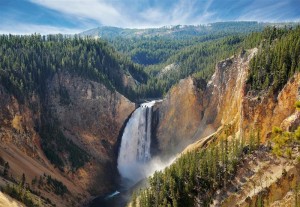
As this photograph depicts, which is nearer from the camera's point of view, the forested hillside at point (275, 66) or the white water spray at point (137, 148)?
the forested hillside at point (275, 66)

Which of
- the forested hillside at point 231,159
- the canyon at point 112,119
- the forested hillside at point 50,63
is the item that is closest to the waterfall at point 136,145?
the canyon at point 112,119

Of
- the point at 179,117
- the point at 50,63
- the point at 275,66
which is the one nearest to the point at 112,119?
the point at 179,117

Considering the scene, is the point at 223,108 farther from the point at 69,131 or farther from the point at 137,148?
the point at 69,131

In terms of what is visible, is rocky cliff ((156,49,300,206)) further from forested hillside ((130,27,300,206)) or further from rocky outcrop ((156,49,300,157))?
forested hillside ((130,27,300,206))

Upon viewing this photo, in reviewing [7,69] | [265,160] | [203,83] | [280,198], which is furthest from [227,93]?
[7,69]

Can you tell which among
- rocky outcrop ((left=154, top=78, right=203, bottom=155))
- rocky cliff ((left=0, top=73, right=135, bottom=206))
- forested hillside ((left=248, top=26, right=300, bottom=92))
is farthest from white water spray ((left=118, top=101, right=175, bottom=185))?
forested hillside ((left=248, top=26, right=300, bottom=92))

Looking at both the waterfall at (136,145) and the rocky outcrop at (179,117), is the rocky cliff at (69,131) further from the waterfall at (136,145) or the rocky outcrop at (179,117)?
the rocky outcrop at (179,117)
